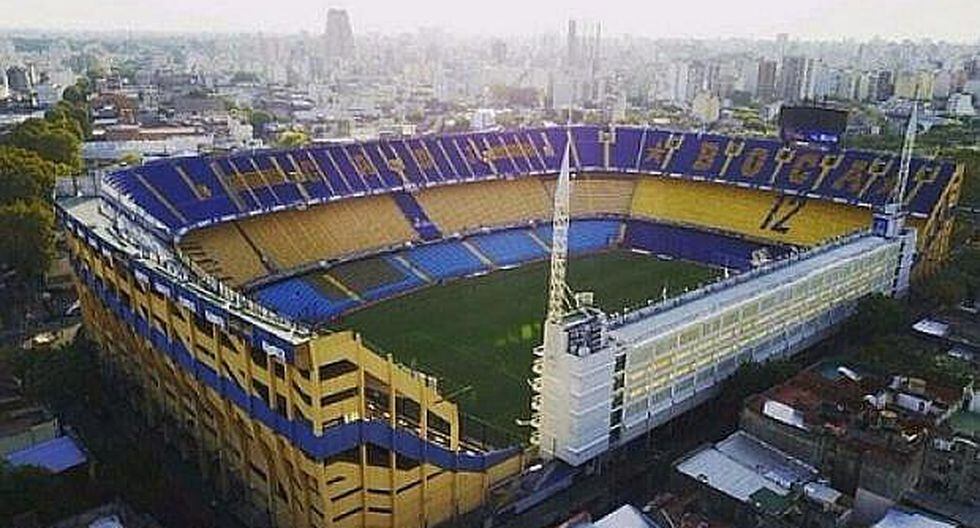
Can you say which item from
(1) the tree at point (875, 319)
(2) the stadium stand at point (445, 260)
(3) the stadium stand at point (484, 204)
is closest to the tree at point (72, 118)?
(3) the stadium stand at point (484, 204)

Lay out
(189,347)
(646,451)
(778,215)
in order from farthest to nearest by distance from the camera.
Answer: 1. (778,215)
2. (646,451)
3. (189,347)

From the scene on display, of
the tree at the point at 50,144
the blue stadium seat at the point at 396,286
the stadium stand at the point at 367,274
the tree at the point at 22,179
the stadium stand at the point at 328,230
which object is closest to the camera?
the blue stadium seat at the point at 396,286

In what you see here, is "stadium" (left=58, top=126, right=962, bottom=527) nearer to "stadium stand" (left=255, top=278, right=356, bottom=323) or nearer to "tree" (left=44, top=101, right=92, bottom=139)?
"stadium stand" (left=255, top=278, right=356, bottom=323)

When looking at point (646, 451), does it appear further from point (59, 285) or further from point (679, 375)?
point (59, 285)

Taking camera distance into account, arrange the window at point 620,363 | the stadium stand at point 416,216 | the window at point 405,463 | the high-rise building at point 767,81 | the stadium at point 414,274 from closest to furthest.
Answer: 1. the stadium at point 414,274
2. the window at point 405,463
3. the window at point 620,363
4. the stadium stand at point 416,216
5. the high-rise building at point 767,81

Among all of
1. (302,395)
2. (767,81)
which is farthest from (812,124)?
(767,81)

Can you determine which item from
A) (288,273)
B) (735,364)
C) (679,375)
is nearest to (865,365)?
(735,364)

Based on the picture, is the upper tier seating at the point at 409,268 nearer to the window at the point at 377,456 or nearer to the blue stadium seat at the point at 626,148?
the blue stadium seat at the point at 626,148

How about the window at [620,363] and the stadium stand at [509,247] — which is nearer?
the window at [620,363]
